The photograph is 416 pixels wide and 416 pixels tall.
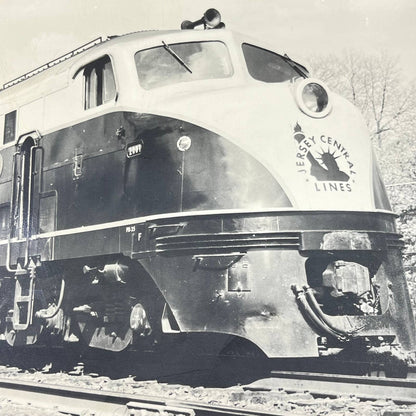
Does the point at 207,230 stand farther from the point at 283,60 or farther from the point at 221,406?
the point at 283,60

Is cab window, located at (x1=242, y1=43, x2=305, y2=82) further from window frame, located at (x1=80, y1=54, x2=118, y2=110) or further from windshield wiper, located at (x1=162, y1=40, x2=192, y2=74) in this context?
window frame, located at (x1=80, y1=54, x2=118, y2=110)

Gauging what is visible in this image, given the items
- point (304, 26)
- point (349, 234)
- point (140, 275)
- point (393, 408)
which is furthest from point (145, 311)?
point (304, 26)

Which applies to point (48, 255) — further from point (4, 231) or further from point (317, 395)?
point (317, 395)

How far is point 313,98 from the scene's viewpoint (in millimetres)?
6645

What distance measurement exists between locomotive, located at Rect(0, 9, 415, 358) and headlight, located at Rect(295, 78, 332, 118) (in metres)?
0.02

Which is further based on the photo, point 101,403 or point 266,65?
point 266,65

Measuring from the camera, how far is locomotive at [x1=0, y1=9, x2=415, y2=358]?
232 inches

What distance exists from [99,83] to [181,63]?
1112 millimetres

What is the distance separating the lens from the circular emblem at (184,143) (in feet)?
20.9

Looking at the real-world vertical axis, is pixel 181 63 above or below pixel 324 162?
above

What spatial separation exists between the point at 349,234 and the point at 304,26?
3.21 metres

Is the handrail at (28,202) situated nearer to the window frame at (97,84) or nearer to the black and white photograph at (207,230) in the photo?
the black and white photograph at (207,230)

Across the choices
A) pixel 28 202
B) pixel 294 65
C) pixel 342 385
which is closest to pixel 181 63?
pixel 294 65

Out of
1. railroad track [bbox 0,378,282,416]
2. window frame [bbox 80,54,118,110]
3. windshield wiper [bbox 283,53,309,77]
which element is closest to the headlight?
windshield wiper [bbox 283,53,309,77]
